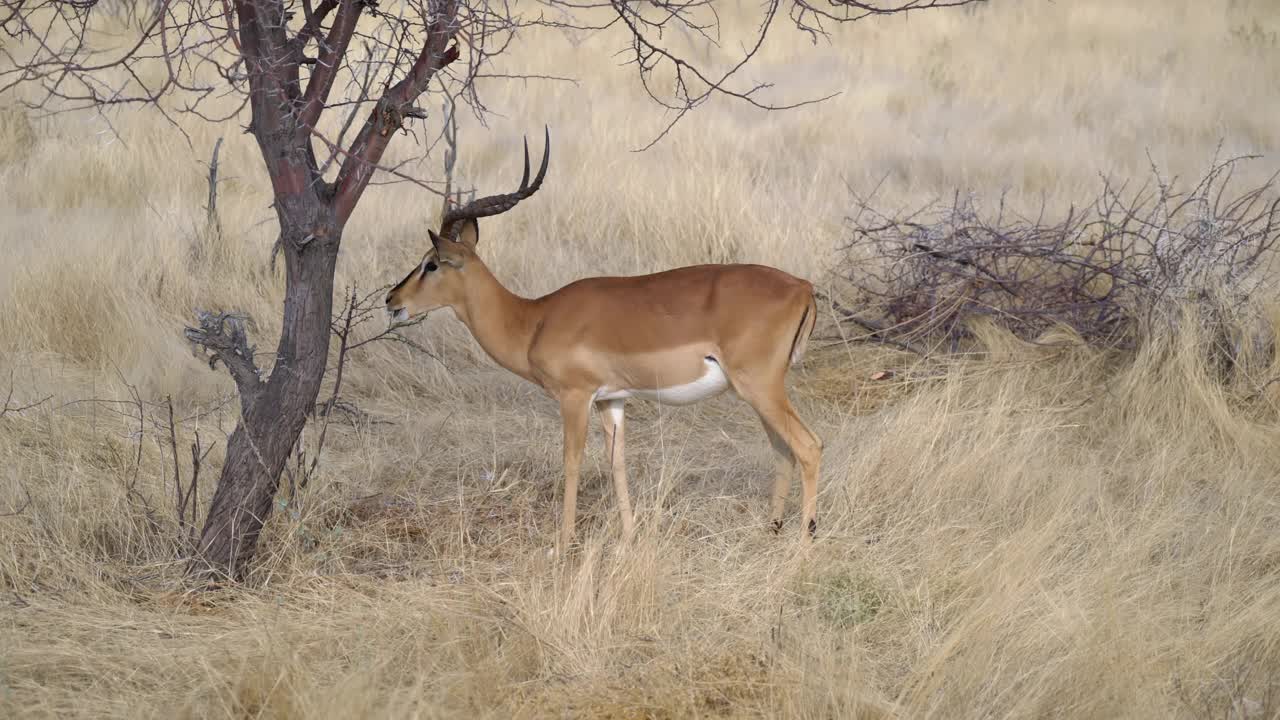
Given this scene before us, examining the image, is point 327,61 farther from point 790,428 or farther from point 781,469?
point 781,469

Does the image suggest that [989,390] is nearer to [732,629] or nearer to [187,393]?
[732,629]

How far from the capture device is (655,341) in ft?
14.3

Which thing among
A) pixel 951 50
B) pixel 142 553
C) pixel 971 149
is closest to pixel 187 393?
pixel 142 553

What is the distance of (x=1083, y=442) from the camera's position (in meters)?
5.31

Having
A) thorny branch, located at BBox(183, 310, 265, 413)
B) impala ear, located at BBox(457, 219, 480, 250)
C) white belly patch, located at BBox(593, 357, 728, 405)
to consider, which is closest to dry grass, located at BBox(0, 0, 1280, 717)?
white belly patch, located at BBox(593, 357, 728, 405)

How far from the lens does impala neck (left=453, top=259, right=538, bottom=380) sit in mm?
4680

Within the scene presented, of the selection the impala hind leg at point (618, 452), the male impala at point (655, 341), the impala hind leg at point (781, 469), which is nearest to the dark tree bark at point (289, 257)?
the male impala at point (655, 341)

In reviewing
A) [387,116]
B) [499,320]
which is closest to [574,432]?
[499,320]

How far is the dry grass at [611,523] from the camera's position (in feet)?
10.3

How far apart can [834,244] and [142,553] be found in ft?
15.6

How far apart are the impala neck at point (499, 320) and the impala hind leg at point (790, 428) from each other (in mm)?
838

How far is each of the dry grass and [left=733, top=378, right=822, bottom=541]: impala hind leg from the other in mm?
138

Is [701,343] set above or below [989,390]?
above

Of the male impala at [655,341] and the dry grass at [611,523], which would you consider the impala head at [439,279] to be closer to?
the male impala at [655,341]
